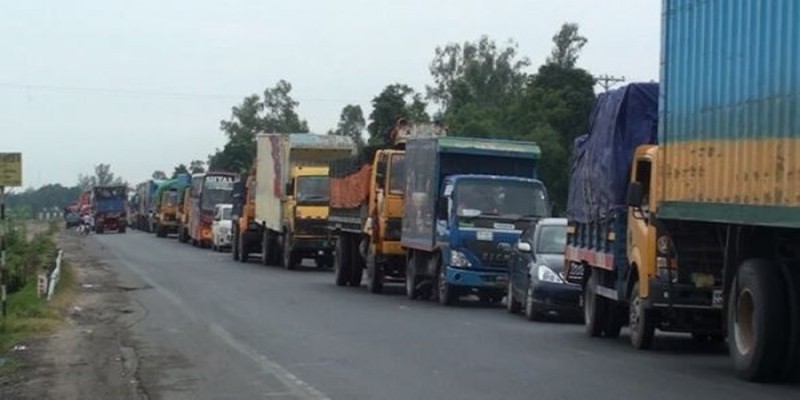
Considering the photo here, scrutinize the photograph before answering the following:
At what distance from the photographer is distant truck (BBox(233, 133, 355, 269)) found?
38719 mm

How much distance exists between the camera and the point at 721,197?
1339cm

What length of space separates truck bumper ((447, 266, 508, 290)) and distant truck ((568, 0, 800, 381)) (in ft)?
22.8

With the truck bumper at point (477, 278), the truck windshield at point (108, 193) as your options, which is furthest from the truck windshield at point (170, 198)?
the truck bumper at point (477, 278)

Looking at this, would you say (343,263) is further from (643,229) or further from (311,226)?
(643,229)

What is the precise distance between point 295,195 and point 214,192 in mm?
20950

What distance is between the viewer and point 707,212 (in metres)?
13.8

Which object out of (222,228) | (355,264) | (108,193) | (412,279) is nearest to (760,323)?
(412,279)

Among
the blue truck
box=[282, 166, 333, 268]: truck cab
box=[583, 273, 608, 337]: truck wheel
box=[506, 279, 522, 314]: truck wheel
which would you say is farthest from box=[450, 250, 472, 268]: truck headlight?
box=[282, 166, 333, 268]: truck cab

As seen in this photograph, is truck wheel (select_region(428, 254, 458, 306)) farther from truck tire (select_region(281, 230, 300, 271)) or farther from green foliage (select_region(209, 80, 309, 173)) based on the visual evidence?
green foliage (select_region(209, 80, 309, 173))

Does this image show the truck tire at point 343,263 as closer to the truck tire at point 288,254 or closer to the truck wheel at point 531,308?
the truck tire at point 288,254

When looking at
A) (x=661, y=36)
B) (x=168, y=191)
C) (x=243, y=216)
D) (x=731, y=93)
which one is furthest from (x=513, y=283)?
(x=168, y=191)

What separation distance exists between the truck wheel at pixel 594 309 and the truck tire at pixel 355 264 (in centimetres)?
1328

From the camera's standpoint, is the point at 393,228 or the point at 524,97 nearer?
the point at 393,228

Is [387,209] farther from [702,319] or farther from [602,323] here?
[702,319]
